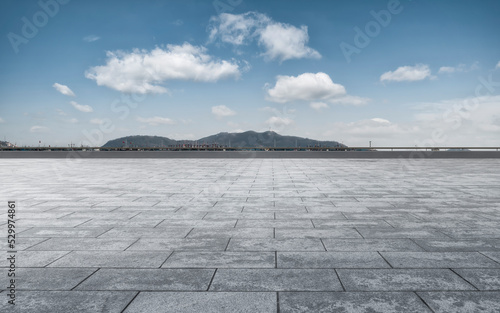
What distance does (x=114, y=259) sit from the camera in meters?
4.59

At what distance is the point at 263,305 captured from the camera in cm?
326

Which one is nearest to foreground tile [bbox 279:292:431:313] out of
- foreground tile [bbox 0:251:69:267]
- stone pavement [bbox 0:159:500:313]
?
stone pavement [bbox 0:159:500:313]

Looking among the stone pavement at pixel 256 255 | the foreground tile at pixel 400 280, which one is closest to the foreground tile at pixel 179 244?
the stone pavement at pixel 256 255

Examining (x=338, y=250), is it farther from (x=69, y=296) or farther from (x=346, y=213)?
(x=69, y=296)

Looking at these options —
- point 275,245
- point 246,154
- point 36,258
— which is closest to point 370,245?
point 275,245

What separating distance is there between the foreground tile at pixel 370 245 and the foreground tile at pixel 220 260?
1.10m

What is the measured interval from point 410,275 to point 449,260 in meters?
0.91

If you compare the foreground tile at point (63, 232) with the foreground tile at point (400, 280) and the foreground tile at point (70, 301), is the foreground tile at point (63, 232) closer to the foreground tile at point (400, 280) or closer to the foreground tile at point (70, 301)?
the foreground tile at point (70, 301)

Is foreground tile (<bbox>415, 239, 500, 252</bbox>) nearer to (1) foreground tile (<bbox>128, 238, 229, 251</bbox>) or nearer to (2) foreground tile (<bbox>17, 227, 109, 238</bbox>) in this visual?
(1) foreground tile (<bbox>128, 238, 229, 251</bbox>)

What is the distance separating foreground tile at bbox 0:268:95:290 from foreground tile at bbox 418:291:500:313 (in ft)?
12.7

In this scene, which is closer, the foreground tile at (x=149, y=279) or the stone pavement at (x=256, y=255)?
the stone pavement at (x=256, y=255)

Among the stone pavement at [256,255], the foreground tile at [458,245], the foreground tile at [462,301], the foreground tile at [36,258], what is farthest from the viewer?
the foreground tile at [458,245]

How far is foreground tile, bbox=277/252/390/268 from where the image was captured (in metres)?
4.31

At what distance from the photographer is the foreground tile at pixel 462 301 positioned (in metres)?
3.17
